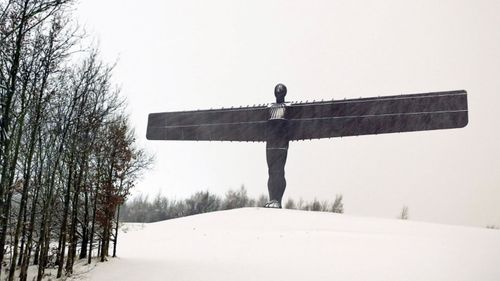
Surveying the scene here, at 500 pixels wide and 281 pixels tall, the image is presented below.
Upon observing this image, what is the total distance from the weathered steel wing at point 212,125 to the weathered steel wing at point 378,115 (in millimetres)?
1789

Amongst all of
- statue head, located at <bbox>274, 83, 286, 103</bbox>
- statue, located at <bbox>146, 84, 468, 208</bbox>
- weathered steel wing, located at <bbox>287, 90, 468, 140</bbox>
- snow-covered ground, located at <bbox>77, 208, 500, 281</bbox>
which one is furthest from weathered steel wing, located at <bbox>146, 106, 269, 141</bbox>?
snow-covered ground, located at <bbox>77, 208, 500, 281</bbox>

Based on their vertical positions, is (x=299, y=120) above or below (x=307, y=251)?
above

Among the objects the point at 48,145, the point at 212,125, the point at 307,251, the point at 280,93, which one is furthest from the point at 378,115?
the point at 48,145

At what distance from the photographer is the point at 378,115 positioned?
65.4 feet

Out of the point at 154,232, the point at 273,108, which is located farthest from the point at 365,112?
the point at 154,232

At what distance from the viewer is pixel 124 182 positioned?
16.3 metres

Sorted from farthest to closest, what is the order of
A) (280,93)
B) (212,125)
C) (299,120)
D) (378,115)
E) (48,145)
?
(212,125)
(280,93)
(299,120)
(378,115)
(48,145)

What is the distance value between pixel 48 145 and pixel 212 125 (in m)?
12.1

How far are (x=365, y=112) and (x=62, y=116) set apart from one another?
12748 mm

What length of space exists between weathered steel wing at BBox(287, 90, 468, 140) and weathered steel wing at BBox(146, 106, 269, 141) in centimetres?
179

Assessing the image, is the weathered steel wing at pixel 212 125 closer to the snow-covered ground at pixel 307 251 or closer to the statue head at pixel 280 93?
the statue head at pixel 280 93

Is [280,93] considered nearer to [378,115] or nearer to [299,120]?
[299,120]

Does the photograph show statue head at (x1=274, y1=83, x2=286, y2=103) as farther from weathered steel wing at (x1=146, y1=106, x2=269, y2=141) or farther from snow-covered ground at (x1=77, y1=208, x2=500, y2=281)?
snow-covered ground at (x1=77, y1=208, x2=500, y2=281)

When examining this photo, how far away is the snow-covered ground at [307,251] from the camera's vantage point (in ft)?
39.9
